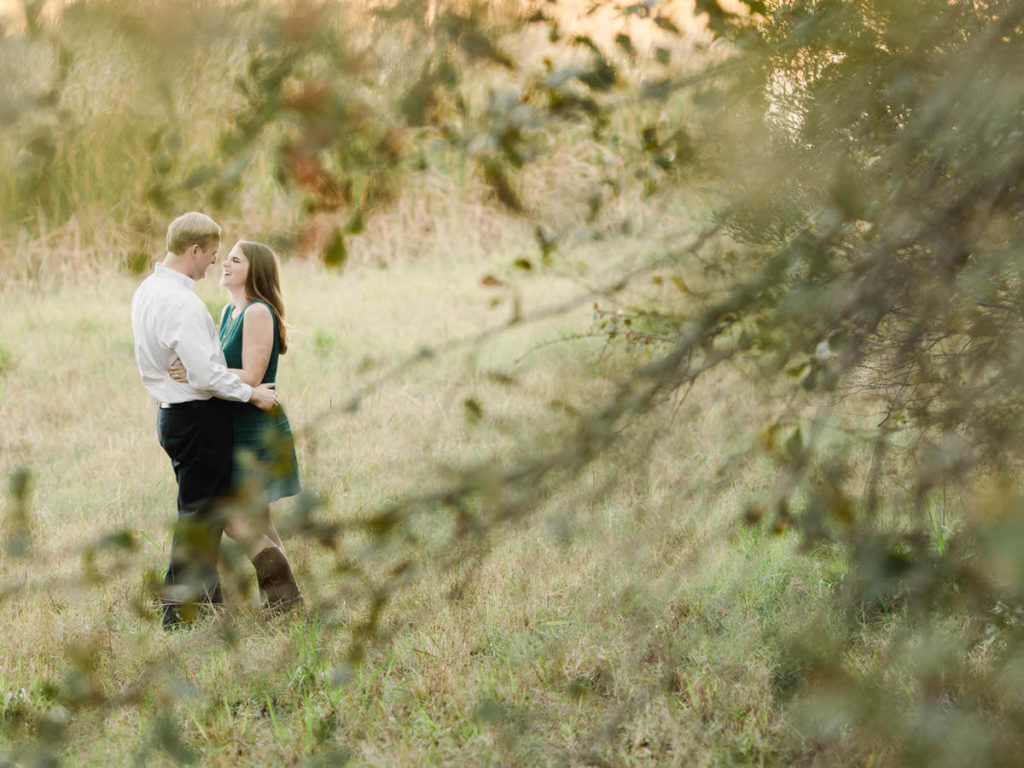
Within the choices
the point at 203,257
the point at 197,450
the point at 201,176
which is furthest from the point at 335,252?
the point at 197,450

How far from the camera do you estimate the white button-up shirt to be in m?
4.18

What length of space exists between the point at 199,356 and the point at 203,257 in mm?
462

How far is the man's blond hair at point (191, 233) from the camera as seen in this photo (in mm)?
4219

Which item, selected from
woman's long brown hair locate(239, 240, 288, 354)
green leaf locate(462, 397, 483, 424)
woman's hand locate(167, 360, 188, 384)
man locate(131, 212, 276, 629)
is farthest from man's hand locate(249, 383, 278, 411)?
green leaf locate(462, 397, 483, 424)

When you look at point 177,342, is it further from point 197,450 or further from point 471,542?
point 471,542

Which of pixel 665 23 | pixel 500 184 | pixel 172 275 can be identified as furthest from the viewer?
pixel 172 275

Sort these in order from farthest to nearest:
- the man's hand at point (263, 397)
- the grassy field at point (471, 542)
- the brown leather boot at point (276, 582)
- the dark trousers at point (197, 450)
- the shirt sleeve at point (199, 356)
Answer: the brown leather boot at point (276, 582)
the dark trousers at point (197, 450)
the man's hand at point (263, 397)
the shirt sleeve at point (199, 356)
the grassy field at point (471, 542)

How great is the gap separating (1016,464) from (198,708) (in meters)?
3.66

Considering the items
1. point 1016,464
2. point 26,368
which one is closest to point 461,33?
point 1016,464

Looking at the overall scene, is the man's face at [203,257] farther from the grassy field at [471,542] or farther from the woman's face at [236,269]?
the grassy field at [471,542]

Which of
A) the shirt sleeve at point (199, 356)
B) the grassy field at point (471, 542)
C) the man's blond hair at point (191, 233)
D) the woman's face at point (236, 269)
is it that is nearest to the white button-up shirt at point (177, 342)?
the shirt sleeve at point (199, 356)

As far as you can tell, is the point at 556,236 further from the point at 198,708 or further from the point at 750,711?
the point at 198,708

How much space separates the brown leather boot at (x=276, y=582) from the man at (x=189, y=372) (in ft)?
0.82

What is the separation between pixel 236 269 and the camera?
4566mm
